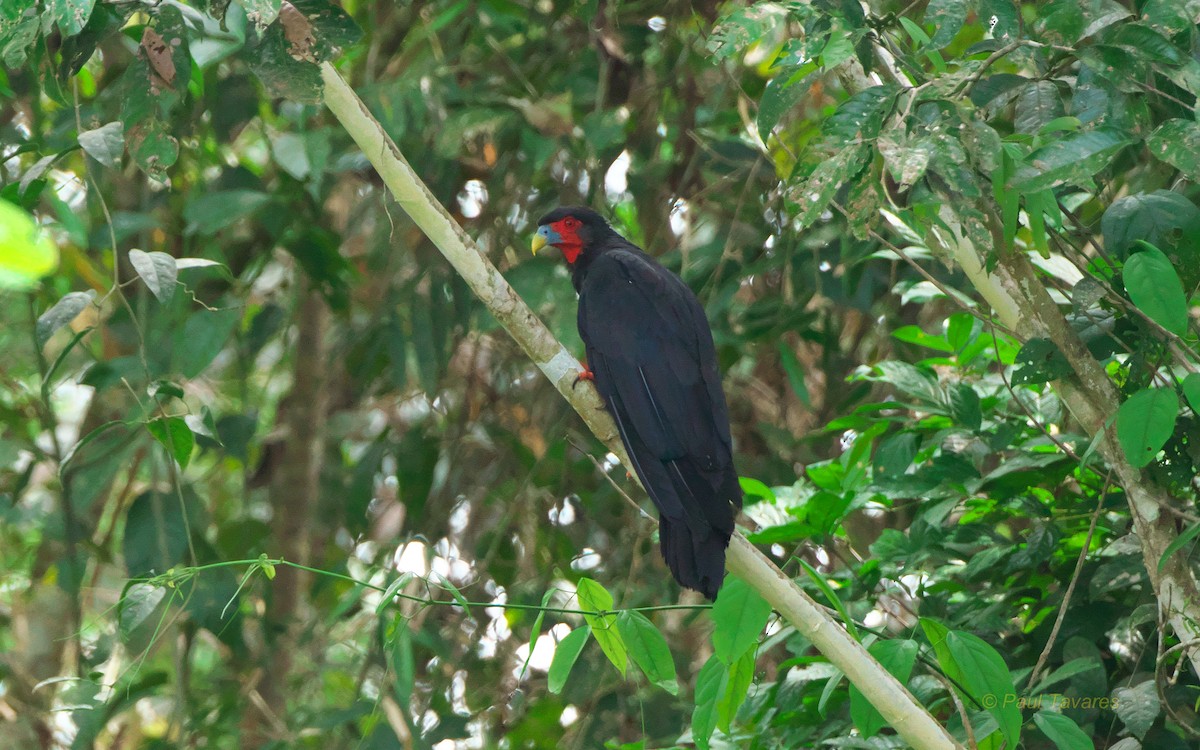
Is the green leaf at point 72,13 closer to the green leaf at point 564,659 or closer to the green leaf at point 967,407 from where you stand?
the green leaf at point 564,659

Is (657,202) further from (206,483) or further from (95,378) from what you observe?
(206,483)

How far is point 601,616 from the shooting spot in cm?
178

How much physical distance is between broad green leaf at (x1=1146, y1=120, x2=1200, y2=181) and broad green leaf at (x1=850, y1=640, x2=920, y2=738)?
79cm

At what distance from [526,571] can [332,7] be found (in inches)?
106

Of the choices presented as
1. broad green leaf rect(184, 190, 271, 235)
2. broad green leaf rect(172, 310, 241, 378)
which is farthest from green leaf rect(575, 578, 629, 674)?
broad green leaf rect(184, 190, 271, 235)

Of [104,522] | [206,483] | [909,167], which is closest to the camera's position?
[909,167]

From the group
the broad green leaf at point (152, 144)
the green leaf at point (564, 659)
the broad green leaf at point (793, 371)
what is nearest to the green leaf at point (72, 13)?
the broad green leaf at point (152, 144)

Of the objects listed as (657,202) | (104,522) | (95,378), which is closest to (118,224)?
(95,378)

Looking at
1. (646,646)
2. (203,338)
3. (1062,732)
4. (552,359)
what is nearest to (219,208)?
(203,338)

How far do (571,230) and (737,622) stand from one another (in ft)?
5.93

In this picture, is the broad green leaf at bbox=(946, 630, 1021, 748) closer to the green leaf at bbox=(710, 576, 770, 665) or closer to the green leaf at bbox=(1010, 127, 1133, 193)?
the green leaf at bbox=(710, 576, 770, 665)

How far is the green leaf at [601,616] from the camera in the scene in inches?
70.0

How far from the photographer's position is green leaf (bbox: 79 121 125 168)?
200 centimetres

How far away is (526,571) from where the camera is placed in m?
4.22
